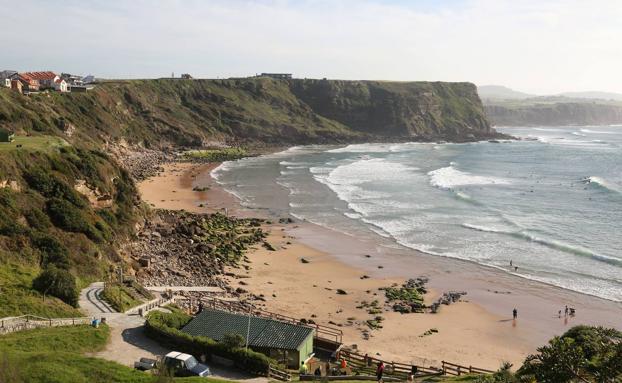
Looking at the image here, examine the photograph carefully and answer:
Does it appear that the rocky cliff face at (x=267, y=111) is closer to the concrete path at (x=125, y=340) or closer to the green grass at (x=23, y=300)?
the green grass at (x=23, y=300)

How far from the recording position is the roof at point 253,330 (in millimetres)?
21781

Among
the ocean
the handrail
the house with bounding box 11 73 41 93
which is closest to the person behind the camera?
the handrail

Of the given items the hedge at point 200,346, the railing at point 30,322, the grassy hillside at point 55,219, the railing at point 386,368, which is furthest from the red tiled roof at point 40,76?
the railing at point 386,368

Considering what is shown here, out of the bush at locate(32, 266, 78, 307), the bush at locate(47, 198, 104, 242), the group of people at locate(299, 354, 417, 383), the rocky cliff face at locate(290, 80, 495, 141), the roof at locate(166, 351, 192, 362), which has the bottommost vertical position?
the group of people at locate(299, 354, 417, 383)

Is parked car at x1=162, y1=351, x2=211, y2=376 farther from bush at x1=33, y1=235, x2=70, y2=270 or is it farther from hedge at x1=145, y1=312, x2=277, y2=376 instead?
bush at x1=33, y1=235, x2=70, y2=270

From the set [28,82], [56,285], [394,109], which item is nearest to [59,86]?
[28,82]

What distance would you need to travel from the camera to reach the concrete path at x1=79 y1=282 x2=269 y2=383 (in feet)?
64.7

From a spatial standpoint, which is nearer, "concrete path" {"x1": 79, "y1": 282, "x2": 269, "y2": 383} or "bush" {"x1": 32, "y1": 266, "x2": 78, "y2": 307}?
"concrete path" {"x1": 79, "y1": 282, "x2": 269, "y2": 383}

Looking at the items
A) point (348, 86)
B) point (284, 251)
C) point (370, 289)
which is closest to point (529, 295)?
point (370, 289)

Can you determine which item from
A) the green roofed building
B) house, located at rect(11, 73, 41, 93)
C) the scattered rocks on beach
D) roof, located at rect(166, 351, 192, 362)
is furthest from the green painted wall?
house, located at rect(11, 73, 41, 93)

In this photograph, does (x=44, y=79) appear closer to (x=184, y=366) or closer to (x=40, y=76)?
(x=40, y=76)

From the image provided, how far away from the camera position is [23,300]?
75.8ft

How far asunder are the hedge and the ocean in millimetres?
26052

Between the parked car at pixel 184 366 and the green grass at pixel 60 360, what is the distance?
47.5 inches
